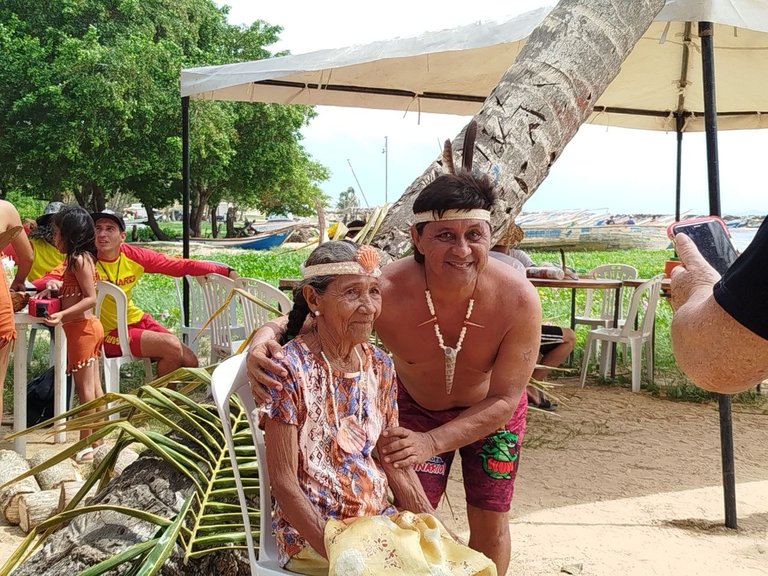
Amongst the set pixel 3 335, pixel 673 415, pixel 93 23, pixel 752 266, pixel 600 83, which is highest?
pixel 93 23

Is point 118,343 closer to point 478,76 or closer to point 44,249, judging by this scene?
point 44,249

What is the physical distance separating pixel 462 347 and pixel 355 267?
635 mm

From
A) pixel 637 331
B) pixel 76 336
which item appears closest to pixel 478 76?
pixel 637 331

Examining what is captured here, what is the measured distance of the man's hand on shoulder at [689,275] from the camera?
1.79m

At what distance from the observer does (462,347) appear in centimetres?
267

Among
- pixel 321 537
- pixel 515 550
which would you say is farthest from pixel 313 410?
pixel 515 550

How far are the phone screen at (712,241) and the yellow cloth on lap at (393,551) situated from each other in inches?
37.9

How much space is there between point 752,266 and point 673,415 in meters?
5.65

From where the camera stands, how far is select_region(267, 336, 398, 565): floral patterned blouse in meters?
2.14

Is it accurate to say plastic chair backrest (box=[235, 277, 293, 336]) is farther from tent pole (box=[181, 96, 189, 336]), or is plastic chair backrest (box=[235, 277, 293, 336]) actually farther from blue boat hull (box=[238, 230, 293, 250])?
blue boat hull (box=[238, 230, 293, 250])

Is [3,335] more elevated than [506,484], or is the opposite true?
[3,335]

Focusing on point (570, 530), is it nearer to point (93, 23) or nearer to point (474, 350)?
point (474, 350)

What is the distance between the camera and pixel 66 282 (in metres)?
4.97

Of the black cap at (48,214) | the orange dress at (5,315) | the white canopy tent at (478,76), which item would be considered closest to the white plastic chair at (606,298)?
the white canopy tent at (478,76)
